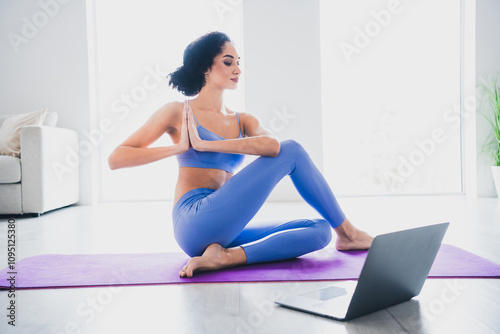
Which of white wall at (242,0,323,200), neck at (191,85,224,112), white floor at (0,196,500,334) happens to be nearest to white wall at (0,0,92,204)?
white wall at (242,0,323,200)

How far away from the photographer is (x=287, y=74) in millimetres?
4715

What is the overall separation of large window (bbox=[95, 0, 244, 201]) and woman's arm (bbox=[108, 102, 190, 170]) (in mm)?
3124

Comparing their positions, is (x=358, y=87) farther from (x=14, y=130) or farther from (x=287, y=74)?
(x=14, y=130)

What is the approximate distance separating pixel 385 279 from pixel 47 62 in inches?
180

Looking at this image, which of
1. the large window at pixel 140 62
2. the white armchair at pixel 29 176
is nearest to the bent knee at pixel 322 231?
the white armchair at pixel 29 176

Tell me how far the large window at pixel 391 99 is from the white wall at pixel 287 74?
1.04 ft

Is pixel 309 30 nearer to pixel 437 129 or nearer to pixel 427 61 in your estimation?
pixel 427 61

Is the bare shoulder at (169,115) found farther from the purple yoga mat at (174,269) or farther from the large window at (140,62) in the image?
the large window at (140,62)

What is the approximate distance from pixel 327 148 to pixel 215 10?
2000 millimetres

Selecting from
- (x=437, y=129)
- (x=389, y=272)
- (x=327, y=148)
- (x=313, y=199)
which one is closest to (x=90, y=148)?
(x=327, y=148)

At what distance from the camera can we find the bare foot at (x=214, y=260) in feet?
5.24

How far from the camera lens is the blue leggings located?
1649mm

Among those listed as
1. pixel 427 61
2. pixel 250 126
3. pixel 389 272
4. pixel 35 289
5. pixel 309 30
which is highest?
pixel 309 30

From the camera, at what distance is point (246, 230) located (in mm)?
1899
